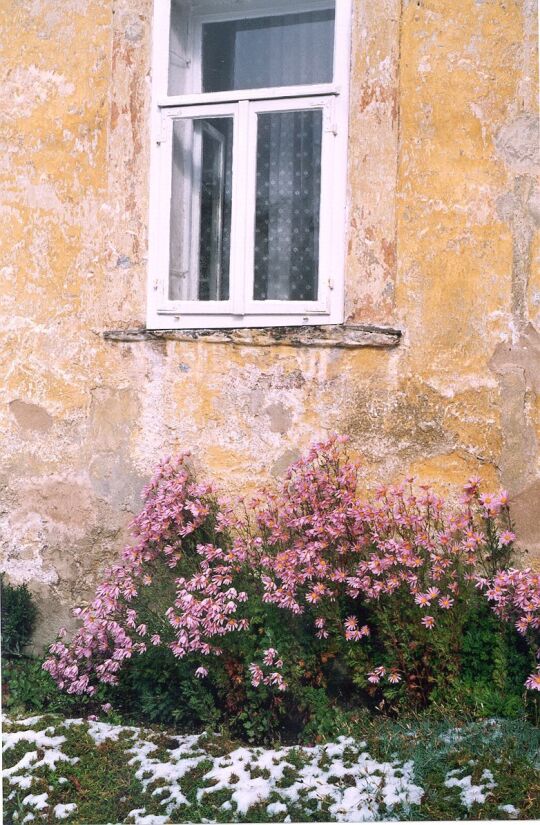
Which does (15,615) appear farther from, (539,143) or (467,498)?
(539,143)

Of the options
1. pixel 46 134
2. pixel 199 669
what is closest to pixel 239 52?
pixel 46 134

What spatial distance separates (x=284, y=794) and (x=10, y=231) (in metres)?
3.13

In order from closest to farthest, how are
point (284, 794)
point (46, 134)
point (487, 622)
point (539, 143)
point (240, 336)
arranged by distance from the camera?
point (284, 794) → point (487, 622) → point (539, 143) → point (240, 336) → point (46, 134)

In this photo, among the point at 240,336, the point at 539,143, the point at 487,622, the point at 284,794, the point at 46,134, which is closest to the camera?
the point at 284,794

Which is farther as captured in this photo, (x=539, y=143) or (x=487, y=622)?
(x=539, y=143)

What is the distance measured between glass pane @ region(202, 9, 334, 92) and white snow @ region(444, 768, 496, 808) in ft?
10.4

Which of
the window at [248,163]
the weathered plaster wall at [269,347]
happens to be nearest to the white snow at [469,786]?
the weathered plaster wall at [269,347]

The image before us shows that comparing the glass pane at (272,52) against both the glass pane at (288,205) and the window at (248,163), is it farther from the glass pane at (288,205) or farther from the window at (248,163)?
the glass pane at (288,205)

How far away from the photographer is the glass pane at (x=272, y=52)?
4.66 m

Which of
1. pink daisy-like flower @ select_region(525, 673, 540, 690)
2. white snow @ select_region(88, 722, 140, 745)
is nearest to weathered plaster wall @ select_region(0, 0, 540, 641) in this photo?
pink daisy-like flower @ select_region(525, 673, 540, 690)

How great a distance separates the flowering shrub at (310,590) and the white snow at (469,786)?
47 centimetres

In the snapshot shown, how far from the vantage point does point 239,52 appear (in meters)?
4.78

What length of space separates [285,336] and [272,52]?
1425mm

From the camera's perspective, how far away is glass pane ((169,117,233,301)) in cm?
480
